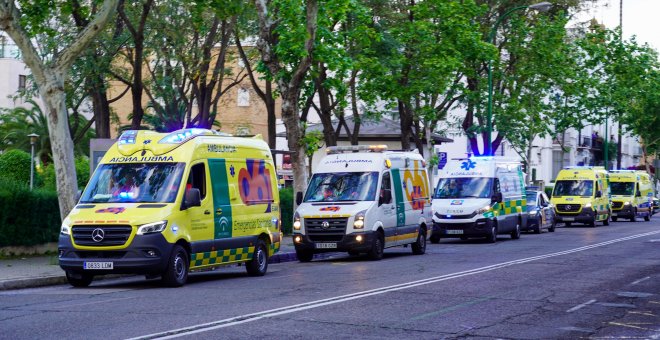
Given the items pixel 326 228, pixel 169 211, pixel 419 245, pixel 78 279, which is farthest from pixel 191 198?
pixel 419 245

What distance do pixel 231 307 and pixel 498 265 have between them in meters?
9.32

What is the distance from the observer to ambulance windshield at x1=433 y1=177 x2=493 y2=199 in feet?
108

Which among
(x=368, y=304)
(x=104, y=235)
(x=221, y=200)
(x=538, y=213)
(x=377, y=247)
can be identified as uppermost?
(x=221, y=200)

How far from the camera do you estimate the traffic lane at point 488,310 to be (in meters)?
11.4

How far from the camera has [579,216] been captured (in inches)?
1865

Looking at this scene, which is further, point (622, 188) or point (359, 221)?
point (622, 188)

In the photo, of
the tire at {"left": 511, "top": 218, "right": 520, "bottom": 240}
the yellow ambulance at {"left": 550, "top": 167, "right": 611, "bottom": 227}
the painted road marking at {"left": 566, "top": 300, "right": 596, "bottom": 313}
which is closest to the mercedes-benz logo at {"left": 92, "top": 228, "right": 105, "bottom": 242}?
the painted road marking at {"left": 566, "top": 300, "right": 596, "bottom": 313}

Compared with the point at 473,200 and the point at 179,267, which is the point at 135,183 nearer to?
the point at 179,267

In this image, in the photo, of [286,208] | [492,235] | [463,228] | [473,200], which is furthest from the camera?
[286,208]

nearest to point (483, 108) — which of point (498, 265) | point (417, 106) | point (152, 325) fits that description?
point (417, 106)

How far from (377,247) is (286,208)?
10.3m

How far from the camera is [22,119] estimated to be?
60.9m

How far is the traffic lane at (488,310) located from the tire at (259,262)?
4.19 meters

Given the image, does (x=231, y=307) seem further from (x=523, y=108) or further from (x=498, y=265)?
(x=523, y=108)
